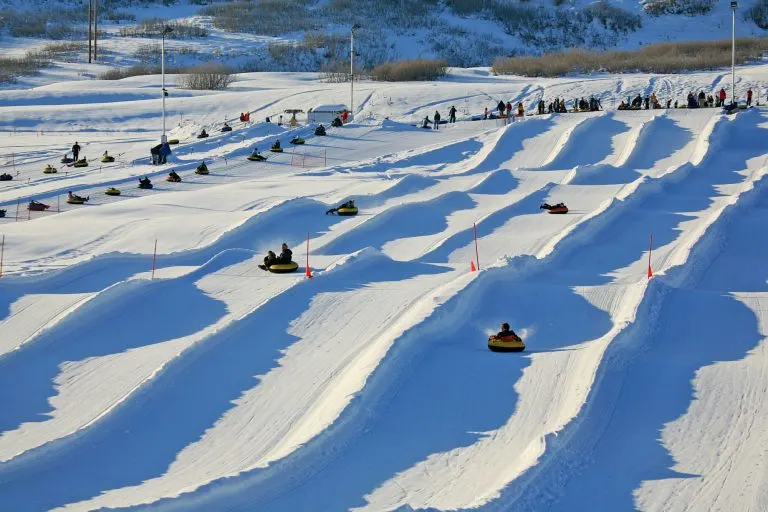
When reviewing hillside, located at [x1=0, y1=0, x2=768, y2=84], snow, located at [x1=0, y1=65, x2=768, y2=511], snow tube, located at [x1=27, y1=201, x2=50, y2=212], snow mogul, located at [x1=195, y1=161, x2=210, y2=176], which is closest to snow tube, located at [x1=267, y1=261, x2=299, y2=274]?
snow, located at [x1=0, y1=65, x2=768, y2=511]

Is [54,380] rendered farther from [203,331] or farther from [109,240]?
[109,240]

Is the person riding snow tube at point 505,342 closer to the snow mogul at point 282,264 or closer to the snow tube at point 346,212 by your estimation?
the snow mogul at point 282,264

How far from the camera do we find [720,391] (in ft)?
54.7

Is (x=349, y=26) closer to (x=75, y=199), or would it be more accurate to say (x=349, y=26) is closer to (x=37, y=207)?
(x=75, y=199)

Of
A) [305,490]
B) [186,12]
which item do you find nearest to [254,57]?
[186,12]

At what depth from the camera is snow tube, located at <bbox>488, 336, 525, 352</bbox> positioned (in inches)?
739

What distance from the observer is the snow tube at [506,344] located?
18.8m

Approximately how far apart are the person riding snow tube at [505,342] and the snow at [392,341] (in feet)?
0.66

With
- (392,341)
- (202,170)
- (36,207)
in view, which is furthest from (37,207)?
(392,341)

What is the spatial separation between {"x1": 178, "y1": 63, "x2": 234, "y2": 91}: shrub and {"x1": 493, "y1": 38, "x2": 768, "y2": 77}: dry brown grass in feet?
56.0

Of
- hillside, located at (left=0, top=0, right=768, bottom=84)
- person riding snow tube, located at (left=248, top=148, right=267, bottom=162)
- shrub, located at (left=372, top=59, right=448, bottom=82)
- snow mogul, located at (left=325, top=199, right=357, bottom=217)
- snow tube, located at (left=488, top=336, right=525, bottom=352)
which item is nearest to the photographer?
snow tube, located at (left=488, top=336, right=525, bottom=352)

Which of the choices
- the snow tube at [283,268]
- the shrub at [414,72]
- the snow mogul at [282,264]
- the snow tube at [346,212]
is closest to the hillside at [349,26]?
the shrub at [414,72]

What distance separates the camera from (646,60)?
7112cm

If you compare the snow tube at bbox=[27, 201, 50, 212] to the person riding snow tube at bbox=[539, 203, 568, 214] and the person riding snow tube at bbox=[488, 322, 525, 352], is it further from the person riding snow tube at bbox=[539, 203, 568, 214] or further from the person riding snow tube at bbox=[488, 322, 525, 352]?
the person riding snow tube at bbox=[488, 322, 525, 352]
